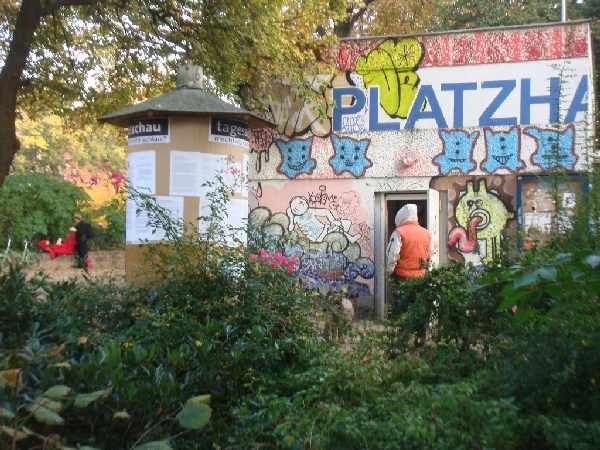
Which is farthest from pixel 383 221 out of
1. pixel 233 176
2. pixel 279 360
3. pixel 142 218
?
pixel 279 360

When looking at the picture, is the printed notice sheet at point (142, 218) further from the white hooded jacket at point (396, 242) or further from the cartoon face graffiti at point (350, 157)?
the cartoon face graffiti at point (350, 157)

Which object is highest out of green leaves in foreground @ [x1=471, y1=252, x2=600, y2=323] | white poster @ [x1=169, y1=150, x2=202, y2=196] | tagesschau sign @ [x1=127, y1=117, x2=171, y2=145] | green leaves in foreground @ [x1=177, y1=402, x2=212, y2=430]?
tagesschau sign @ [x1=127, y1=117, x2=171, y2=145]

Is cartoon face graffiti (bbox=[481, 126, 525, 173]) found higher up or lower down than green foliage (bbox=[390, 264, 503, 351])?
higher up

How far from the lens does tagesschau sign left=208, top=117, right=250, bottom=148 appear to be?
8.74m

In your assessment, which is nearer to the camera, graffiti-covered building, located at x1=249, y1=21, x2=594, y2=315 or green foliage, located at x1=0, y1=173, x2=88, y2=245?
graffiti-covered building, located at x1=249, y1=21, x2=594, y2=315

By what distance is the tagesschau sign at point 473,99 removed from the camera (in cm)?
1165

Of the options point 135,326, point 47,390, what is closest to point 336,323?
point 135,326

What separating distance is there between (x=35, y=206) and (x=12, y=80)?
13.4 m

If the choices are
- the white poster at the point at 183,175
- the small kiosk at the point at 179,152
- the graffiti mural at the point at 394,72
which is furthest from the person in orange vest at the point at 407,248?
the graffiti mural at the point at 394,72

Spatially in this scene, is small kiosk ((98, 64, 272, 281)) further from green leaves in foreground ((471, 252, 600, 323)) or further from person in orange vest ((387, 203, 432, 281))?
green leaves in foreground ((471, 252, 600, 323))

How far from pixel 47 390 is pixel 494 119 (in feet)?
33.7

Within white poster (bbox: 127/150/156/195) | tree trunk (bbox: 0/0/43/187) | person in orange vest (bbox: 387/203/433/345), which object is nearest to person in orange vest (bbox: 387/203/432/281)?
person in orange vest (bbox: 387/203/433/345)

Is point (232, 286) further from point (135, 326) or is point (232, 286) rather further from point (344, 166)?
point (344, 166)

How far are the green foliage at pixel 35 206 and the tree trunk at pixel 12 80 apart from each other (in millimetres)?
12186
